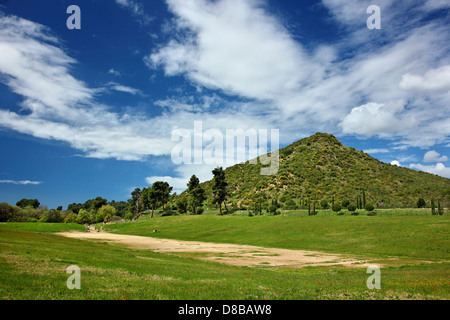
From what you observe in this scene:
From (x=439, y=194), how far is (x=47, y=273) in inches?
5905

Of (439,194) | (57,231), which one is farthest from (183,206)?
(439,194)

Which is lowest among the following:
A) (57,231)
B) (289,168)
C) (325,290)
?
(57,231)

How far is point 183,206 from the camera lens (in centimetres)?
13200

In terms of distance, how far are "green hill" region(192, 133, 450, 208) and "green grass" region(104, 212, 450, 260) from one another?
31844 mm

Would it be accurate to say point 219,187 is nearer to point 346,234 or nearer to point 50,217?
point 346,234

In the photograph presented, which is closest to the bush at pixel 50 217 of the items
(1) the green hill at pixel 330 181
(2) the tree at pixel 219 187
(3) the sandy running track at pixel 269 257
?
(2) the tree at pixel 219 187

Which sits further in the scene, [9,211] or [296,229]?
[9,211]

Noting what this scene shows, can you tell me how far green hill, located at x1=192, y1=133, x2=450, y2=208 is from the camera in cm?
11981

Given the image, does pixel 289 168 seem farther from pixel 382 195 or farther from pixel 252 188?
pixel 382 195

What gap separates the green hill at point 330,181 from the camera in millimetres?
119812

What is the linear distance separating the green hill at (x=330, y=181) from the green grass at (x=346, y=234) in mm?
31844
